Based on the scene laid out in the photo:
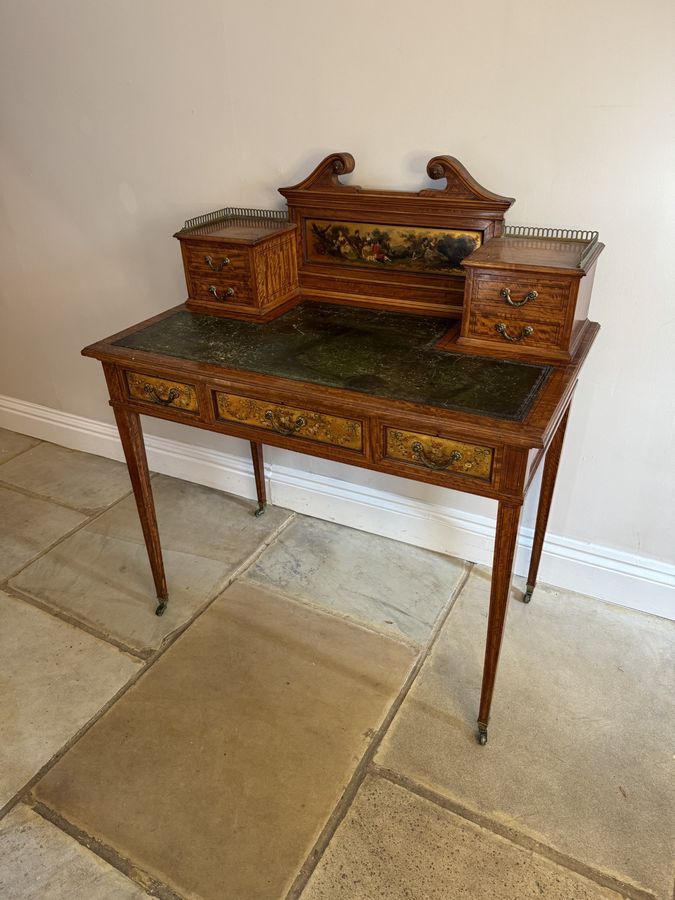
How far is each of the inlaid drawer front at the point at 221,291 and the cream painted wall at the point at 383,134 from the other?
1.25 feet

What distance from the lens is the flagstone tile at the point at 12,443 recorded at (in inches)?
119

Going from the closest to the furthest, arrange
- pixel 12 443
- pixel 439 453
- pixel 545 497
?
pixel 439 453 < pixel 545 497 < pixel 12 443

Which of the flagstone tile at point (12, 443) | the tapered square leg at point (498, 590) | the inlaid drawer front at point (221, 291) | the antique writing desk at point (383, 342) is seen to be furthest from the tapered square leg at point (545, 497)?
the flagstone tile at point (12, 443)

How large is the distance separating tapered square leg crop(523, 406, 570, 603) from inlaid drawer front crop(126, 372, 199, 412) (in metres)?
0.98

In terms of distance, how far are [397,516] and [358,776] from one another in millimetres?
922

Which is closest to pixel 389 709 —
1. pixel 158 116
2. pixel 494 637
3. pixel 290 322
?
pixel 494 637

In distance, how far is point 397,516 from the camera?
2273 mm

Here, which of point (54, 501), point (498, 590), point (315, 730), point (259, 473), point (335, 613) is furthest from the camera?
point (54, 501)

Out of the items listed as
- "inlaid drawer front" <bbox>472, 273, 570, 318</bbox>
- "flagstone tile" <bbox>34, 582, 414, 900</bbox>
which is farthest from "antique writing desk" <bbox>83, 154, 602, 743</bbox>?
"flagstone tile" <bbox>34, 582, 414, 900</bbox>

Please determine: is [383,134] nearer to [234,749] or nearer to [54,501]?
[234,749]

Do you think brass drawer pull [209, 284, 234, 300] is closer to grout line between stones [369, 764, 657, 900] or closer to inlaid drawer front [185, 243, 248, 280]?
inlaid drawer front [185, 243, 248, 280]

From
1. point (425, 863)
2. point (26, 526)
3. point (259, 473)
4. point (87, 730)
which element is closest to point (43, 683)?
point (87, 730)

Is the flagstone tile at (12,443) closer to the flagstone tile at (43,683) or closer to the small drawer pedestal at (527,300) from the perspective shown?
the flagstone tile at (43,683)

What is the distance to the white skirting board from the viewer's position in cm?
197
